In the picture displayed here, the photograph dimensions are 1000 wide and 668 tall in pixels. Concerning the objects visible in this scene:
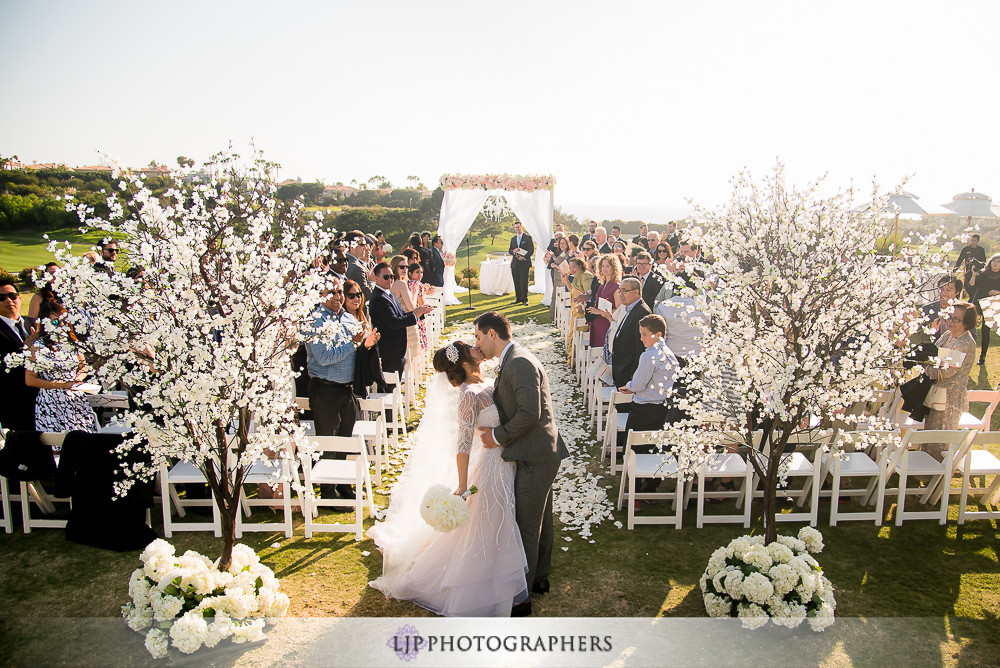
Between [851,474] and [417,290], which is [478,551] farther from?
[417,290]

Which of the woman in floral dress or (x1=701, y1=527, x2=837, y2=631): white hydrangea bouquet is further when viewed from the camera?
the woman in floral dress

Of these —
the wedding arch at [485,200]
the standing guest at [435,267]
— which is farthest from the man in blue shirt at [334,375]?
the wedding arch at [485,200]

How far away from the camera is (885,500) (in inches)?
237

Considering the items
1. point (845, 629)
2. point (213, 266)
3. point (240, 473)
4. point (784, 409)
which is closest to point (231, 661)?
point (240, 473)

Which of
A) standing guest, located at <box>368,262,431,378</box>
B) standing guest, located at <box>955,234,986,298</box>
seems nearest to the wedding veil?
standing guest, located at <box>368,262,431,378</box>

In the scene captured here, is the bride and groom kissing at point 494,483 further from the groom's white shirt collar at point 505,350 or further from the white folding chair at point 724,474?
the white folding chair at point 724,474

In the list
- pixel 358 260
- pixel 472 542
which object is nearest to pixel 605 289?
pixel 358 260

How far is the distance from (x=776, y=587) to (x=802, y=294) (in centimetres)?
187

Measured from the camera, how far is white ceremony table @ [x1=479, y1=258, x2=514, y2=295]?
17500 millimetres

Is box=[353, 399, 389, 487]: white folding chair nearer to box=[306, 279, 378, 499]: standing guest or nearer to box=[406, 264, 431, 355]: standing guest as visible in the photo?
box=[306, 279, 378, 499]: standing guest

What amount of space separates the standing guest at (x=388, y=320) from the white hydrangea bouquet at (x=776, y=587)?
177 inches

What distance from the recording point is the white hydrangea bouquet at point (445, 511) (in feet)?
13.4

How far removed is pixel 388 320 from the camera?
24.0 ft

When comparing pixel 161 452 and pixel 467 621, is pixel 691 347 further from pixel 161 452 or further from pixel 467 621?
pixel 161 452
